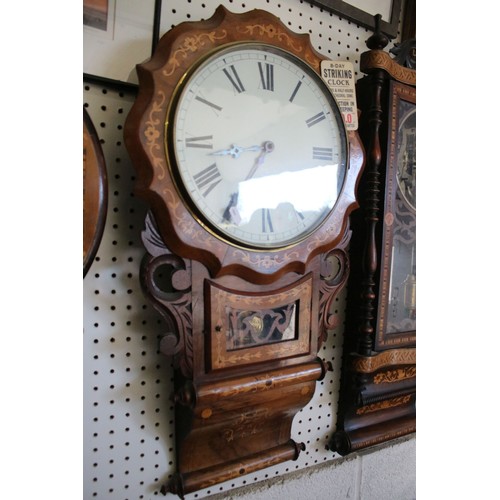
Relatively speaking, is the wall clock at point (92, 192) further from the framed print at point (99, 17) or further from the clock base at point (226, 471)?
the clock base at point (226, 471)

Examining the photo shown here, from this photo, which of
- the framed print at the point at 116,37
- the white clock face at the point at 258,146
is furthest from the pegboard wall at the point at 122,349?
the white clock face at the point at 258,146

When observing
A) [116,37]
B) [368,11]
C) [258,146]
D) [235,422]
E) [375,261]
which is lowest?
[235,422]

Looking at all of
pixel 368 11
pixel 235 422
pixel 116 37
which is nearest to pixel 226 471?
pixel 235 422

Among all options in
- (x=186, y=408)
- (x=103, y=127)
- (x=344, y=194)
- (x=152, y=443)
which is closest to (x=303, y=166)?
(x=344, y=194)

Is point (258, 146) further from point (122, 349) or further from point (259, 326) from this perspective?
point (122, 349)

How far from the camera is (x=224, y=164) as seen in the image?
1.89ft

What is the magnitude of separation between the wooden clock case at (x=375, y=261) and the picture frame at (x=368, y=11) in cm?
10

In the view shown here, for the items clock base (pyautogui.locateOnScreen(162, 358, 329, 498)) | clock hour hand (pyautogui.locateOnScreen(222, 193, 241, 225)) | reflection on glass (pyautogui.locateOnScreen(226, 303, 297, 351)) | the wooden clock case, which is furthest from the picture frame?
clock base (pyautogui.locateOnScreen(162, 358, 329, 498))

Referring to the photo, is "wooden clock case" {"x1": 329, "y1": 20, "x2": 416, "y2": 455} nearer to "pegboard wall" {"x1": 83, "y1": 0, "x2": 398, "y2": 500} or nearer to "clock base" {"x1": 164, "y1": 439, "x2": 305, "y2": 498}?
"clock base" {"x1": 164, "y1": 439, "x2": 305, "y2": 498}

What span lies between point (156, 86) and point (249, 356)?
0.50 metres

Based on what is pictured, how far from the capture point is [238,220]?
587 mm

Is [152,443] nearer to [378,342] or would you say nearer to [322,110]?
[378,342]

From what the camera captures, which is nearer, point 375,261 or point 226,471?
point 226,471

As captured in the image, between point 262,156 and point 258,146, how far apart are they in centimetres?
2
